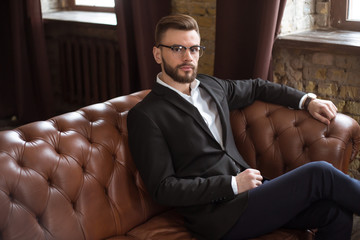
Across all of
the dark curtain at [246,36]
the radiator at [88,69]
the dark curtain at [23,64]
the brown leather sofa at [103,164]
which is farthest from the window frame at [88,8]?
the brown leather sofa at [103,164]

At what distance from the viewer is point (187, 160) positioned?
6.68 ft

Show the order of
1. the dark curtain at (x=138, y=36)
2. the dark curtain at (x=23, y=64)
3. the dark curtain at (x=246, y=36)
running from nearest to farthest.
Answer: the dark curtain at (x=246, y=36) → the dark curtain at (x=138, y=36) → the dark curtain at (x=23, y=64)

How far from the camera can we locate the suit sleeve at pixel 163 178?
188 cm

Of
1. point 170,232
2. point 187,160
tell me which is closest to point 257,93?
point 187,160

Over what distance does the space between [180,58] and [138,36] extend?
1557mm

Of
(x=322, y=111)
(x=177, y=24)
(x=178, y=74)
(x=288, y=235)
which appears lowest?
(x=288, y=235)

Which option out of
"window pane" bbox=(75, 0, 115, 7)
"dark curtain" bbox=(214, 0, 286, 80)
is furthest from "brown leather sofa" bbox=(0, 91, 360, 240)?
"window pane" bbox=(75, 0, 115, 7)

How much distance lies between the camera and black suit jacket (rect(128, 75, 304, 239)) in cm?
189

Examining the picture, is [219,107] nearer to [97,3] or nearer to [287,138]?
[287,138]

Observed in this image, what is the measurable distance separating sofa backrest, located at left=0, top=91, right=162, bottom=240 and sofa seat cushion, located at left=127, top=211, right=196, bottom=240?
45 mm

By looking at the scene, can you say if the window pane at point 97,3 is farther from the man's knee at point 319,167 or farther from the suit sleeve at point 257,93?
the man's knee at point 319,167

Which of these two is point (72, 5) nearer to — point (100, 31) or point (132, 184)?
point (100, 31)

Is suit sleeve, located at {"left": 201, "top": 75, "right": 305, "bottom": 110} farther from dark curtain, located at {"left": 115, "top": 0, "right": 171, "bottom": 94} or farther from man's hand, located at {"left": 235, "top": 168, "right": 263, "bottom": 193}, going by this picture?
dark curtain, located at {"left": 115, "top": 0, "right": 171, "bottom": 94}

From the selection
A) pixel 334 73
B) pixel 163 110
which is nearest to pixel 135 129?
pixel 163 110
